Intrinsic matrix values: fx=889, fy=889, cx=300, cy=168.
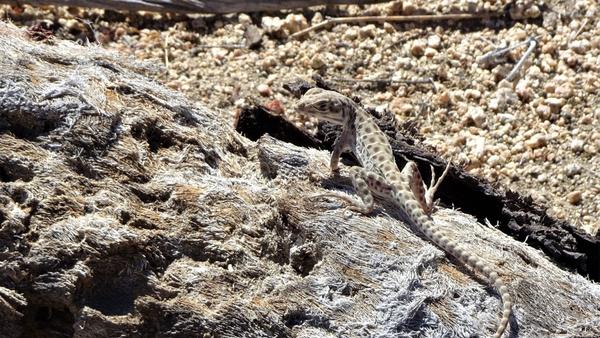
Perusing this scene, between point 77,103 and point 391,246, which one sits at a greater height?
point 77,103

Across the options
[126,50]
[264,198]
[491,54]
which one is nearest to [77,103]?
[264,198]

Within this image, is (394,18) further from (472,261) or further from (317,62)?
(472,261)

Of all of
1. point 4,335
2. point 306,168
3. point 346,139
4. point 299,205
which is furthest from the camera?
point 346,139

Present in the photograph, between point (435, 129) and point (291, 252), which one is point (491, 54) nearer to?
point (435, 129)

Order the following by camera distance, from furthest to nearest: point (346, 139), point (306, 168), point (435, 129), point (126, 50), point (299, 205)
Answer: point (126, 50) < point (435, 129) < point (346, 139) < point (306, 168) < point (299, 205)

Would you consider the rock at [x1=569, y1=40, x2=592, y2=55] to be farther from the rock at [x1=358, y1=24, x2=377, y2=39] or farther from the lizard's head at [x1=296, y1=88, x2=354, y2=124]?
the lizard's head at [x1=296, y1=88, x2=354, y2=124]

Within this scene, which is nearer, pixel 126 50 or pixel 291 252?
pixel 291 252
